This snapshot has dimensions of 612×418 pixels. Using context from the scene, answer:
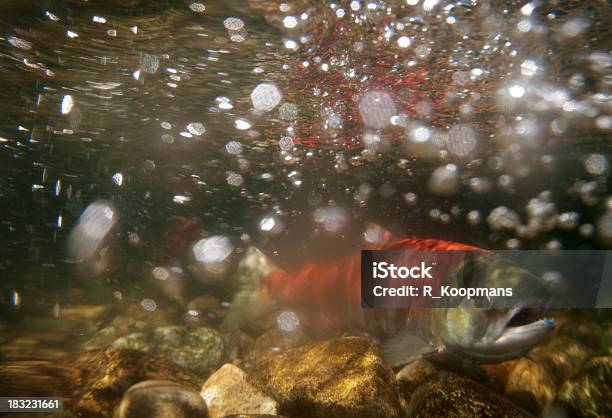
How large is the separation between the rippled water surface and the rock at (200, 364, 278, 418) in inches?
212

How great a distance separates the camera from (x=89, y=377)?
4203 millimetres

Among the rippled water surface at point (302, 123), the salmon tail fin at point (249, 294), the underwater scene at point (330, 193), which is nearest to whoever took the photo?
the underwater scene at point (330, 193)

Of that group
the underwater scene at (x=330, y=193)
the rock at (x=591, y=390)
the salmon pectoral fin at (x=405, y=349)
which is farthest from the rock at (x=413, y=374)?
the rock at (x=591, y=390)

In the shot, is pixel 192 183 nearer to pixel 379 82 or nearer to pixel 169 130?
pixel 169 130

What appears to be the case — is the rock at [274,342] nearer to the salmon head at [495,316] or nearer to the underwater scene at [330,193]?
the underwater scene at [330,193]

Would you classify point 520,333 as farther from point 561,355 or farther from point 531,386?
point 561,355

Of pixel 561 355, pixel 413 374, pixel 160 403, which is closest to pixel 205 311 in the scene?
pixel 160 403

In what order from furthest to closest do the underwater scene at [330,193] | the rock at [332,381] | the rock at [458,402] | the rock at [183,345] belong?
the rock at [183,345] < the underwater scene at [330,193] < the rock at [332,381] < the rock at [458,402]

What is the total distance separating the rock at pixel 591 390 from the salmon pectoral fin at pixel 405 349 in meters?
1.21

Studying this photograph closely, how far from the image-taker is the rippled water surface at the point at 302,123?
6004mm

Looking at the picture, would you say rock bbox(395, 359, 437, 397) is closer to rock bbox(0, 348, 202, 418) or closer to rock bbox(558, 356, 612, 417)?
rock bbox(558, 356, 612, 417)

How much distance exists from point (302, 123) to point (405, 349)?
24.1ft

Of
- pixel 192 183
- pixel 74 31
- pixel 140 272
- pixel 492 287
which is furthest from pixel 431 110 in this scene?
pixel 192 183

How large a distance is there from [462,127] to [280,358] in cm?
843
